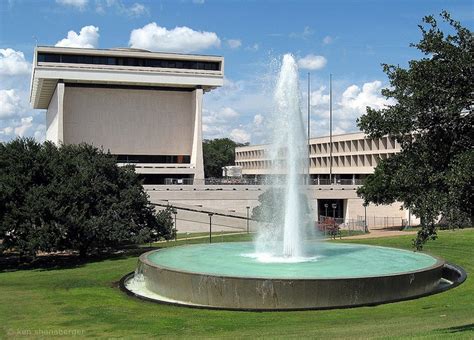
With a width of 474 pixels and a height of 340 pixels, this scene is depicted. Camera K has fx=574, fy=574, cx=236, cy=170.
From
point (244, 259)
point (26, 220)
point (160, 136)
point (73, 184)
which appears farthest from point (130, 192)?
point (160, 136)

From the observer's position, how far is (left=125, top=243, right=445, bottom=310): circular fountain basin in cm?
1848

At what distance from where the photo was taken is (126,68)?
2904 inches

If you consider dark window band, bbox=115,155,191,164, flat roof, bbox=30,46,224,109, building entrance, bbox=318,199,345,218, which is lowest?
building entrance, bbox=318,199,345,218

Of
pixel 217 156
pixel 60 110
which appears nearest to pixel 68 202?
pixel 60 110

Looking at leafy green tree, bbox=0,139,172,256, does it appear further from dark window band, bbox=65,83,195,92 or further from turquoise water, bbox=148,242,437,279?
dark window band, bbox=65,83,195,92

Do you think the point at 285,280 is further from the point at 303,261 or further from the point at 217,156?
the point at 217,156

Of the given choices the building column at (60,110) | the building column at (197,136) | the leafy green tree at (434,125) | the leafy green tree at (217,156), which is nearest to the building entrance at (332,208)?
the building column at (197,136)

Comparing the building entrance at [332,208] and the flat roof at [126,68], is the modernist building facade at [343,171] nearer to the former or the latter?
the building entrance at [332,208]

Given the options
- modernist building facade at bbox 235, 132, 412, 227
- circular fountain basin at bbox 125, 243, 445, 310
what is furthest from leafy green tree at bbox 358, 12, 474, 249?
modernist building facade at bbox 235, 132, 412, 227

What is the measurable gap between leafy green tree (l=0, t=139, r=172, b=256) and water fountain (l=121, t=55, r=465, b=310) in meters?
6.69

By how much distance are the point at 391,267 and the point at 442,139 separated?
10948 millimetres

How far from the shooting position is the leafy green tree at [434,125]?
483 inches

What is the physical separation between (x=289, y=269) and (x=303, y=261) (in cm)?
234

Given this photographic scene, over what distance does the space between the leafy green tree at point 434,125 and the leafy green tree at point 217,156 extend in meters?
138
